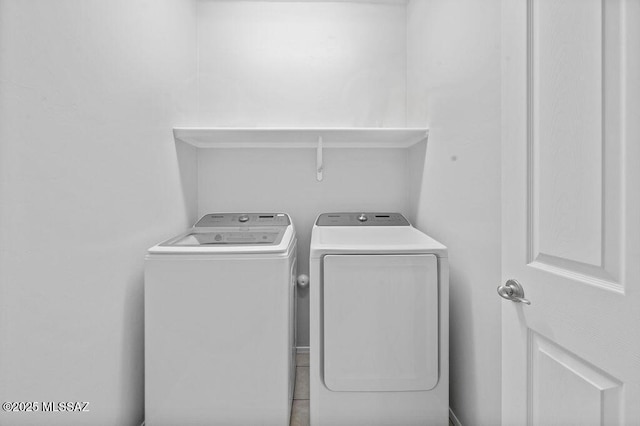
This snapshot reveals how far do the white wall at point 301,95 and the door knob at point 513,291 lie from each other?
1356 millimetres

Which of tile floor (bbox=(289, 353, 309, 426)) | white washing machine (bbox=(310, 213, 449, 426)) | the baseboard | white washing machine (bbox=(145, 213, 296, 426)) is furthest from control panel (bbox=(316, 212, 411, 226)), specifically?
the baseboard

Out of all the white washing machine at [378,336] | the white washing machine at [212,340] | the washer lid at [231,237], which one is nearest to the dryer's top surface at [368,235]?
the washer lid at [231,237]

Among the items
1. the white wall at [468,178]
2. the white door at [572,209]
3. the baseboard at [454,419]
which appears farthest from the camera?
the baseboard at [454,419]

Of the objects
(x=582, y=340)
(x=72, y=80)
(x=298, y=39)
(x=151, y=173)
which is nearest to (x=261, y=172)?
(x=151, y=173)

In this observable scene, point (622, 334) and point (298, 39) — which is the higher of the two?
point (298, 39)

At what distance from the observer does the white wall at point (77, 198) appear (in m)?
0.87

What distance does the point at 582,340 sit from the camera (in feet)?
2.28

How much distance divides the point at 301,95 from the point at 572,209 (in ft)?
6.13

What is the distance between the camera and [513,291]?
0.89 m

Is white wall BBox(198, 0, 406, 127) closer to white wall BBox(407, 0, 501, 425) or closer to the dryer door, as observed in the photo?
white wall BBox(407, 0, 501, 425)

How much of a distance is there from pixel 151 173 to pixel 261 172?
78cm

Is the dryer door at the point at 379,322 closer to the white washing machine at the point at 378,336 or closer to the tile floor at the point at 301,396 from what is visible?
the white washing machine at the point at 378,336

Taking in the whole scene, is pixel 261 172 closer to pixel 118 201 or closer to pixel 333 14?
pixel 118 201

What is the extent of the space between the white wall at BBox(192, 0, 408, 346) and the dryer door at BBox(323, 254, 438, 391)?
0.89m
